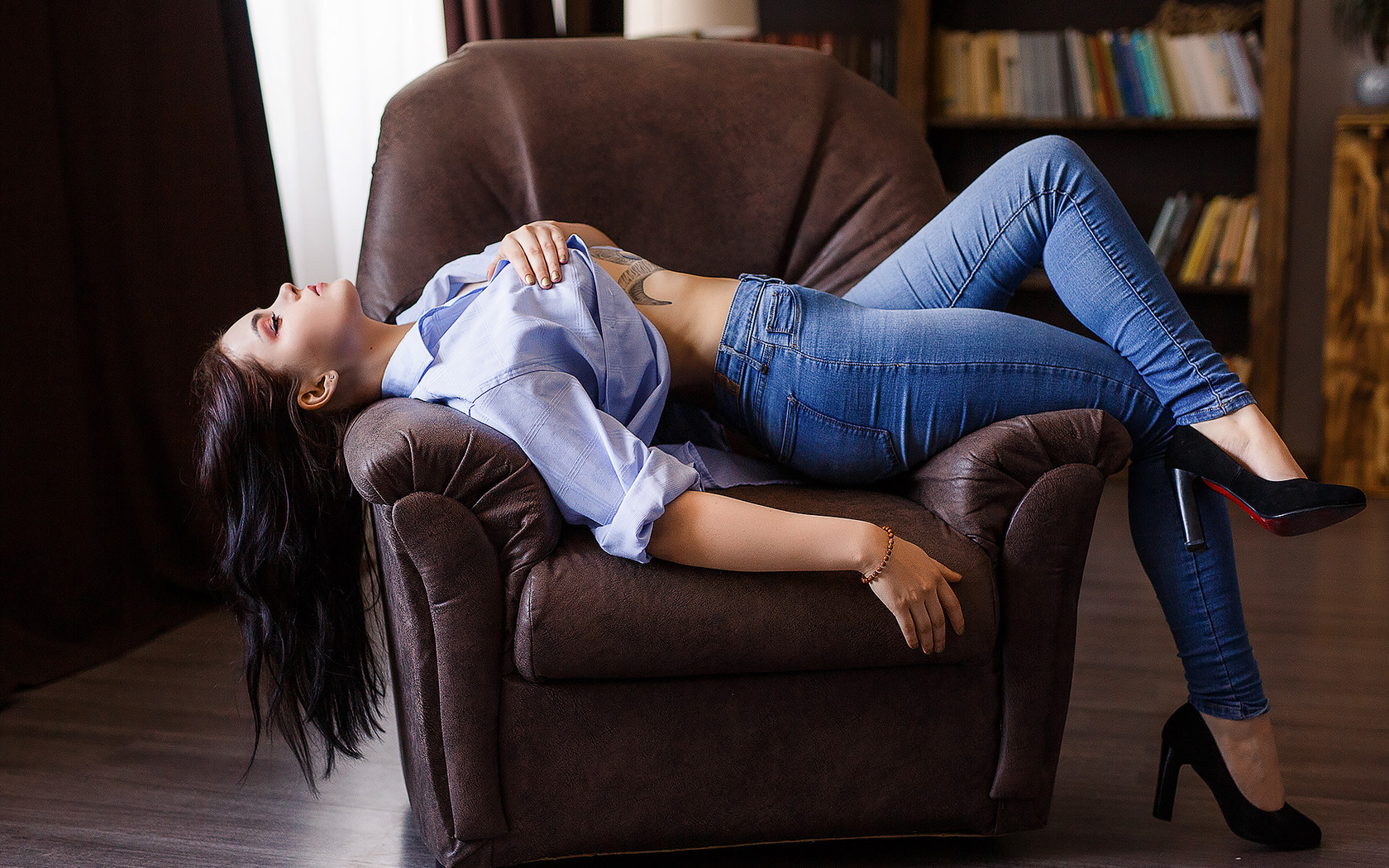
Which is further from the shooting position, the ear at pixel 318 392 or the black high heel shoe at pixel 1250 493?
the ear at pixel 318 392

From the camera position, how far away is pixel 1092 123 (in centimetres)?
329

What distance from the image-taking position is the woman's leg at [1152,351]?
1239 millimetres

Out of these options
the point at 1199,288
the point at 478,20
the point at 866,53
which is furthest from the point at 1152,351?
Result: the point at 866,53

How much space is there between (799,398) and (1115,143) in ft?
8.65

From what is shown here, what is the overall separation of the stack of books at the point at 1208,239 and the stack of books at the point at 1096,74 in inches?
10.4

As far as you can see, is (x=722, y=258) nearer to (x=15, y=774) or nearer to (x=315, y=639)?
(x=315, y=639)

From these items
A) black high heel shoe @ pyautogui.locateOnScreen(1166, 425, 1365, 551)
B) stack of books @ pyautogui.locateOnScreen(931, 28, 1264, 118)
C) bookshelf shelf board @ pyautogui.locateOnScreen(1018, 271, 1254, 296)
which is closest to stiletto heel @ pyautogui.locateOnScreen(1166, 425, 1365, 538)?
black high heel shoe @ pyautogui.locateOnScreen(1166, 425, 1365, 551)

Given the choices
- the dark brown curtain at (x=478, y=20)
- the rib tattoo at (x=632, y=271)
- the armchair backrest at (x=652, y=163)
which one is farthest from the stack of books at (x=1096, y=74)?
the rib tattoo at (x=632, y=271)

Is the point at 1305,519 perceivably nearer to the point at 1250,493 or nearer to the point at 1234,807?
the point at 1250,493

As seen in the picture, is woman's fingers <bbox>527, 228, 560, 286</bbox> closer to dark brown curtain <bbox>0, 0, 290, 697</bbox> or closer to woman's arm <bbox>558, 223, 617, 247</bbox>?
woman's arm <bbox>558, 223, 617, 247</bbox>

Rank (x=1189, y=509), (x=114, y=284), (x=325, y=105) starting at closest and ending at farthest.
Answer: (x=1189, y=509), (x=114, y=284), (x=325, y=105)

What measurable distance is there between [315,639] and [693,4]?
194cm

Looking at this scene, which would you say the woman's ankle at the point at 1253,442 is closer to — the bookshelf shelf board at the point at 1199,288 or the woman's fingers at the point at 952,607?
the woman's fingers at the point at 952,607

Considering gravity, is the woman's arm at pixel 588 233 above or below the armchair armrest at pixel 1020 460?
above
